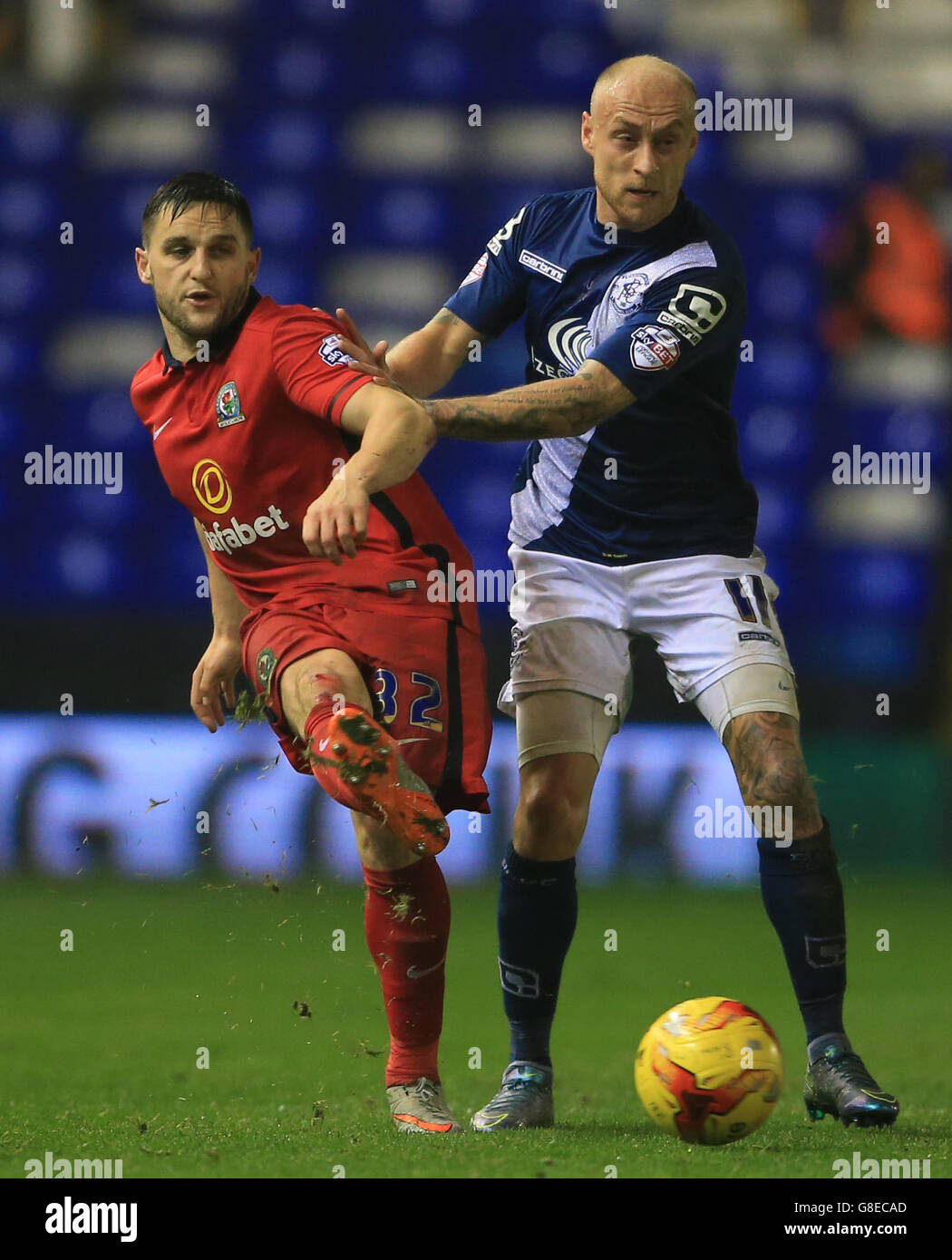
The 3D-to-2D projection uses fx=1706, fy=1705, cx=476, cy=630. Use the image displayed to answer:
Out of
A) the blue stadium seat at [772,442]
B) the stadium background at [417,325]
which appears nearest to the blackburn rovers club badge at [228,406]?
the stadium background at [417,325]

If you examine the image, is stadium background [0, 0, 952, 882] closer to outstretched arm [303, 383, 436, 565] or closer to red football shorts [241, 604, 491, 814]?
red football shorts [241, 604, 491, 814]

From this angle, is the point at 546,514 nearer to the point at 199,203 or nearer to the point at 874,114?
the point at 199,203

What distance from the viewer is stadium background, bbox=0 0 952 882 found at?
23.5 feet

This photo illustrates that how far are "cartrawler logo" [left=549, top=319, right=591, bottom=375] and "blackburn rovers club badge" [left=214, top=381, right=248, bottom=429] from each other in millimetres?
775

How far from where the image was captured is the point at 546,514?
3873mm

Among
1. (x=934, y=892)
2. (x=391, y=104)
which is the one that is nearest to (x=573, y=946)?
(x=934, y=892)

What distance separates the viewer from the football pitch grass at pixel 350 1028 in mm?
3070

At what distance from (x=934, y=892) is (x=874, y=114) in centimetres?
563

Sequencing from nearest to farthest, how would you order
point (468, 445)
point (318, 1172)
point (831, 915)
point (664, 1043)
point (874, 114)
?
point (318, 1172), point (664, 1043), point (831, 915), point (468, 445), point (874, 114)

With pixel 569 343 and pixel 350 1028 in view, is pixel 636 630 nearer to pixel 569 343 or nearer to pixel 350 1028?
pixel 569 343

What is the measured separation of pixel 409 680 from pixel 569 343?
0.92m

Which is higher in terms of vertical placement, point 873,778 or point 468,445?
point 468,445

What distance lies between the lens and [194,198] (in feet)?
11.4

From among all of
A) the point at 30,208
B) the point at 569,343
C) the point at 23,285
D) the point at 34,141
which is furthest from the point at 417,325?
the point at 569,343
